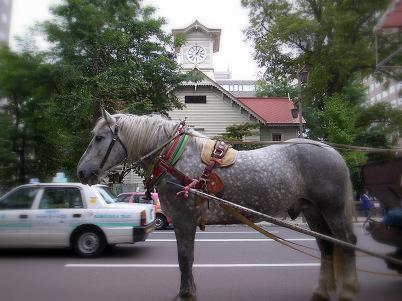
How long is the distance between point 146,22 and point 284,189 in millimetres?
12773

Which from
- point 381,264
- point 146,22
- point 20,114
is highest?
point 146,22

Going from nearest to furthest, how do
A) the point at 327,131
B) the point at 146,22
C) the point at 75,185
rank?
the point at 327,131
the point at 75,185
the point at 146,22

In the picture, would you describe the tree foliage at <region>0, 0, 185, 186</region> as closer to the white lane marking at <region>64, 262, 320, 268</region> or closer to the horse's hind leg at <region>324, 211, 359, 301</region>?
the white lane marking at <region>64, 262, 320, 268</region>

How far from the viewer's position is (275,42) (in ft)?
9.50

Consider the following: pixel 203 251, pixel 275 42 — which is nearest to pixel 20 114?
pixel 275 42

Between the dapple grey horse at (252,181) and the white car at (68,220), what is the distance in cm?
386

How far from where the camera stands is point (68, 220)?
25.1 feet

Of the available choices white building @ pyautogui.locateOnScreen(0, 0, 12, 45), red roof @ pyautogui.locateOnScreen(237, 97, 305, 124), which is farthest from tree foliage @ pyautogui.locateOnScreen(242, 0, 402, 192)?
red roof @ pyautogui.locateOnScreen(237, 97, 305, 124)

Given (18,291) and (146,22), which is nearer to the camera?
(18,291)

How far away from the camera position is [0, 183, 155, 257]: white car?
294 inches

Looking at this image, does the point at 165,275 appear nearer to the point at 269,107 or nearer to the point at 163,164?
the point at 163,164

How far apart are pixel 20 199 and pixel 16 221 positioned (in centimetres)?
45

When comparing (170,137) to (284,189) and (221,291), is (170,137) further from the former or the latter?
(221,291)

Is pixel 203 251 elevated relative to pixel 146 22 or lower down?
lower down
